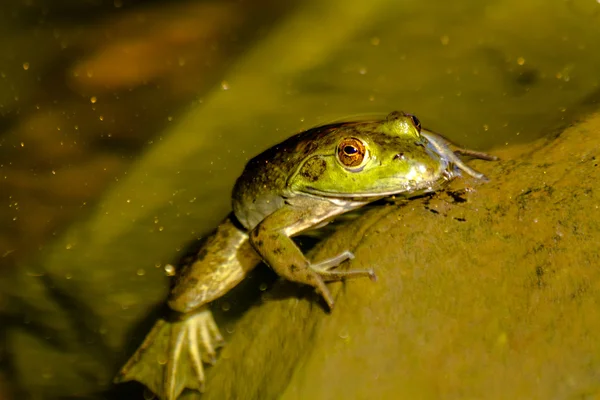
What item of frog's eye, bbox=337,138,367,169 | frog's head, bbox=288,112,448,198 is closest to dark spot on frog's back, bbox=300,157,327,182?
frog's head, bbox=288,112,448,198

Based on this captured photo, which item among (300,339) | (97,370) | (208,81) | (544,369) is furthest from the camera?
(208,81)

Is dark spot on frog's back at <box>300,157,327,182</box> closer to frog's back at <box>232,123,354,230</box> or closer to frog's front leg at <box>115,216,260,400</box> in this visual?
frog's back at <box>232,123,354,230</box>

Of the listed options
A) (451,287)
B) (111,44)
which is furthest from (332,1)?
(451,287)

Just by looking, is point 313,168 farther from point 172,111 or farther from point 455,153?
point 172,111

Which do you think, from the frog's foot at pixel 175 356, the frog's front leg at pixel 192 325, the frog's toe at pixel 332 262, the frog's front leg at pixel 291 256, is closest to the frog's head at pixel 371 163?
the frog's front leg at pixel 291 256

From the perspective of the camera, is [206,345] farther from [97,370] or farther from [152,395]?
[97,370]

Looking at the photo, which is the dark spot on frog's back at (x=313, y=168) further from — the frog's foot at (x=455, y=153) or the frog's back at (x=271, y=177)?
the frog's foot at (x=455, y=153)

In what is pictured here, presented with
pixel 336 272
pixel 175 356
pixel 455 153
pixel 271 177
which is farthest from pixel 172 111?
pixel 336 272
